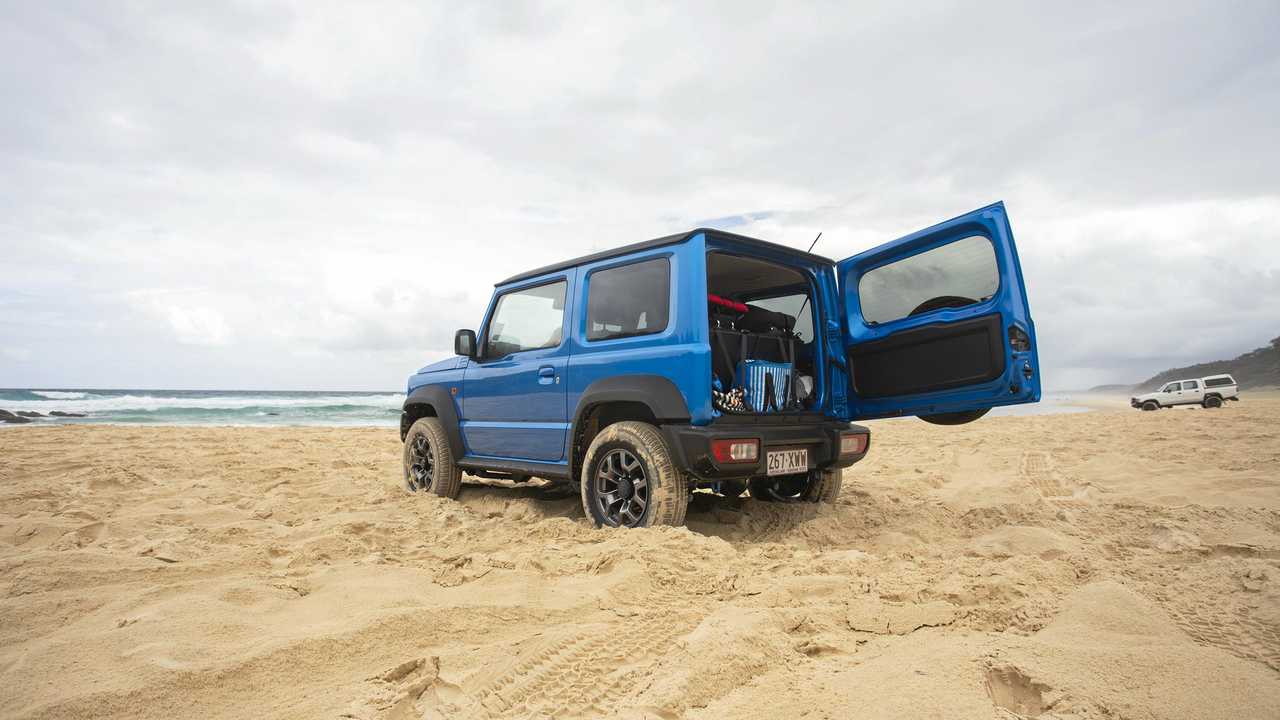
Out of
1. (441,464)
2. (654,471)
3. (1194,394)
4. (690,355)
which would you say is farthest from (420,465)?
(1194,394)

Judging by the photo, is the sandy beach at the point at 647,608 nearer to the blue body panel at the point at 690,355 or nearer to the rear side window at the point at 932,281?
the blue body panel at the point at 690,355

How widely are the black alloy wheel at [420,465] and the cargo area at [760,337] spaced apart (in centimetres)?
287

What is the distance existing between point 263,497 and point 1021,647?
17.6 ft

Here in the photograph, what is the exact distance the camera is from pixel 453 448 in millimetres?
5465

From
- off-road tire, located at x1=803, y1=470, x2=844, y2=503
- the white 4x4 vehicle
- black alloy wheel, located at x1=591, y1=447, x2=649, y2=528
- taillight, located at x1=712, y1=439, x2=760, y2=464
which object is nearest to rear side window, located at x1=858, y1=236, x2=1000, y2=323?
off-road tire, located at x1=803, y1=470, x2=844, y2=503

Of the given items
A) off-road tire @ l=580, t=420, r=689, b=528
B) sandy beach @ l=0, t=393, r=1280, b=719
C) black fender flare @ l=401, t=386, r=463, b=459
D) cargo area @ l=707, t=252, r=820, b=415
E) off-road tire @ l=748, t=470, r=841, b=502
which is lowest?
sandy beach @ l=0, t=393, r=1280, b=719

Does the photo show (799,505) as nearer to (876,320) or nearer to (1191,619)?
(876,320)

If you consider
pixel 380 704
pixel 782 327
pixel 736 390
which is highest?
pixel 782 327

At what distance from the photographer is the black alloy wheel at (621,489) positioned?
3.87 metres

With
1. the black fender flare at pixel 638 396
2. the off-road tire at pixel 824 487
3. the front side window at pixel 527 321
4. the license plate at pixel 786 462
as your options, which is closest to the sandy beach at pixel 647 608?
the off-road tire at pixel 824 487

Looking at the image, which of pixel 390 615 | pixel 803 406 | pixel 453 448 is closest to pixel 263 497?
pixel 453 448

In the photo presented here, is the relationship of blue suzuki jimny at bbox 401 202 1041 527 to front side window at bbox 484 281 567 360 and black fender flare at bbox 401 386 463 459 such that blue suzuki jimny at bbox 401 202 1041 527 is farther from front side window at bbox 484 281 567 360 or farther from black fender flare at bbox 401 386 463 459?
black fender flare at bbox 401 386 463 459

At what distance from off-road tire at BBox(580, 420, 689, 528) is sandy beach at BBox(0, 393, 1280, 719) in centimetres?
22

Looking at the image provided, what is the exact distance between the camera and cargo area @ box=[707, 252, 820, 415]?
4090mm
